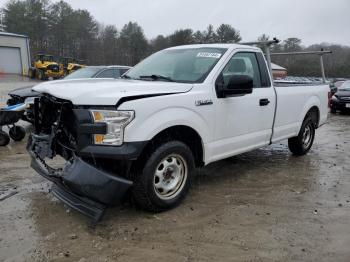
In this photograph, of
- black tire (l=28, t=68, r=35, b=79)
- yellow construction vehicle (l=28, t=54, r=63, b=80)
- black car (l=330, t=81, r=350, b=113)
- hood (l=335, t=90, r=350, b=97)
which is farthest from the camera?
black tire (l=28, t=68, r=35, b=79)

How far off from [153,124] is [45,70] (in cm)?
3664

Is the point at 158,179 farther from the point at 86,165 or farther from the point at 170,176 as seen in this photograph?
the point at 86,165

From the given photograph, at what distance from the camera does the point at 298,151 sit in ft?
24.8

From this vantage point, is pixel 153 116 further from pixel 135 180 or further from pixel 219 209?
pixel 219 209

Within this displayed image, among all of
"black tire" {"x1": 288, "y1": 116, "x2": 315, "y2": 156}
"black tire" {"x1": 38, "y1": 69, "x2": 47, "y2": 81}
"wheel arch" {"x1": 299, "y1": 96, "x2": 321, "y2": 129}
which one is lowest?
"black tire" {"x1": 288, "y1": 116, "x2": 315, "y2": 156}

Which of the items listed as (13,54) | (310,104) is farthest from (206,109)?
(13,54)

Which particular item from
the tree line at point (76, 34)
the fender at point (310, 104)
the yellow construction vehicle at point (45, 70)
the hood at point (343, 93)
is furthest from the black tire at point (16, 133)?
the tree line at point (76, 34)

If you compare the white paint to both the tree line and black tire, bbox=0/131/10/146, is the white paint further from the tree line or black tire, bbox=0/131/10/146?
the tree line

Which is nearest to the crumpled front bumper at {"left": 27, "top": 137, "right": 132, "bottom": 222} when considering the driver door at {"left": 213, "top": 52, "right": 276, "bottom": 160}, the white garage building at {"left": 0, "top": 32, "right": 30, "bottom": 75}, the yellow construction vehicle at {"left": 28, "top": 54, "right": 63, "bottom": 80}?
the driver door at {"left": 213, "top": 52, "right": 276, "bottom": 160}

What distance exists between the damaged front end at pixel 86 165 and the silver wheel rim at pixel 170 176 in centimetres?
47

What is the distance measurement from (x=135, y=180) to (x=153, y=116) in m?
0.69

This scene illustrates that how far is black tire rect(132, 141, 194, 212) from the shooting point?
13.7 feet

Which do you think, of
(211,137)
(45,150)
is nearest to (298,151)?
(211,137)

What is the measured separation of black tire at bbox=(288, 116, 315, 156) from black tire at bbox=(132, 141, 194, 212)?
3349 millimetres
